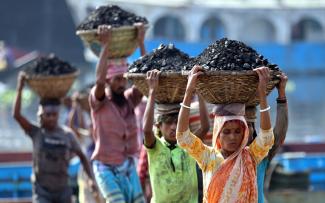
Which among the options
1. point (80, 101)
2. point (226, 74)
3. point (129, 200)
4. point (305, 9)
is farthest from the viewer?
point (305, 9)

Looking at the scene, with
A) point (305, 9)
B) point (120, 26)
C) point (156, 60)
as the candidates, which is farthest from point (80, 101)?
point (305, 9)

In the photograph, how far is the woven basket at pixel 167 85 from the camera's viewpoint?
723 centimetres

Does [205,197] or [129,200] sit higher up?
[205,197]

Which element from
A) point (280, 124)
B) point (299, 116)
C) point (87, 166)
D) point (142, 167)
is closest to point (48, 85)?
point (87, 166)

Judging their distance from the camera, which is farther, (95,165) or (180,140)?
(95,165)

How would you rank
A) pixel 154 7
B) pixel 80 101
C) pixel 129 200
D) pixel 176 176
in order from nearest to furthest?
pixel 176 176
pixel 129 200
pixel 80 101
pixel 154 7

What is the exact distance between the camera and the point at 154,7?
7600 cm

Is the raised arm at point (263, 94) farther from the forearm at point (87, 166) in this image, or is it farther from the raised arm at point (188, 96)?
the forearm at point (87, 166)

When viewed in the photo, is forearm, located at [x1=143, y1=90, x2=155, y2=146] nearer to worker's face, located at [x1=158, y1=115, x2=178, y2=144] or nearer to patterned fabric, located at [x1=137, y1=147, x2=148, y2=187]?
worker's face, located at [x1=158, y1=115, x2=178, y2=144]

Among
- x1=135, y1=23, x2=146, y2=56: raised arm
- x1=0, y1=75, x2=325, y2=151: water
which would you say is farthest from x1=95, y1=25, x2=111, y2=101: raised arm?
x1=0, y1=75, x2=325, y2=151: water

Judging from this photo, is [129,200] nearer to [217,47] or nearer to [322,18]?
[217,47]

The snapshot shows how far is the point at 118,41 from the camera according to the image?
9.24 m

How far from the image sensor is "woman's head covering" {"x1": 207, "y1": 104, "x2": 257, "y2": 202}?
6.28 m

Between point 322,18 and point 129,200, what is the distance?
74.3m
